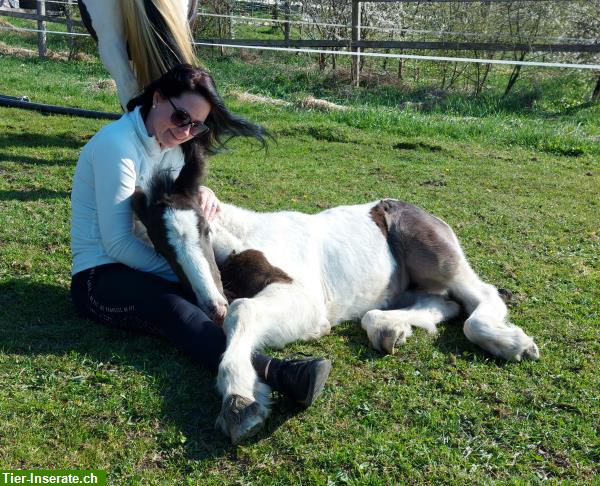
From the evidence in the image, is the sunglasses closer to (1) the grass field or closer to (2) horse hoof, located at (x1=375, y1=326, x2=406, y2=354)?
(1) the grass field

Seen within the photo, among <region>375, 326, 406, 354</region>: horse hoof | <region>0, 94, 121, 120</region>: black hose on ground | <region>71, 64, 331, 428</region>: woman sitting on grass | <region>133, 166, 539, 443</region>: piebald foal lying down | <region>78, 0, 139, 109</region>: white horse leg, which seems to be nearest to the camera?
<region>133, 166, 539, 443</region>: piebald foal lying down

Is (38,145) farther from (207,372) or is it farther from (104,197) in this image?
(207,372)

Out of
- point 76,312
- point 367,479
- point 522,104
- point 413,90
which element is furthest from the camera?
point 413,90

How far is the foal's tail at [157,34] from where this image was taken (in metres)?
4.88

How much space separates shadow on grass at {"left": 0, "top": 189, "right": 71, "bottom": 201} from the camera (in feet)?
19.9

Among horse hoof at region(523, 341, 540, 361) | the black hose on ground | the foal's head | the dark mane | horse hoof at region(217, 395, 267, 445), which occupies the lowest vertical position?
horse hoof at region(523, 341, 540, 361)

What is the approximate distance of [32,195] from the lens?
6.21m

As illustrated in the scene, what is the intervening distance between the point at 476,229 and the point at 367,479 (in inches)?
153

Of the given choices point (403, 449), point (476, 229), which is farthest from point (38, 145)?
point (403, 449)

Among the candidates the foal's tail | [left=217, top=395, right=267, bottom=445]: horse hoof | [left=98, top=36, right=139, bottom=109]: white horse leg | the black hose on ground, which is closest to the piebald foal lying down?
[left=217, top=395, right=267, bottom=445]: horse hoof

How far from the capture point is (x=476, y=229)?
6.17 meters

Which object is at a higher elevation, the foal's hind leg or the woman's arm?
the woman's arm

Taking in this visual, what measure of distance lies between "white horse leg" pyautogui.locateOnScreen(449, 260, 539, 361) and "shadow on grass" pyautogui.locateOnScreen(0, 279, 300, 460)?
1333mm

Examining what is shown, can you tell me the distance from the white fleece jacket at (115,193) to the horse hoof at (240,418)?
1.17m
